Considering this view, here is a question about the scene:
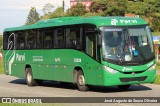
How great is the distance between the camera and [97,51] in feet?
63.3

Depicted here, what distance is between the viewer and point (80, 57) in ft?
67.5

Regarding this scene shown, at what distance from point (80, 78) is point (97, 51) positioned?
1.88m

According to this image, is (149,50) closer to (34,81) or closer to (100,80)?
(100,80)

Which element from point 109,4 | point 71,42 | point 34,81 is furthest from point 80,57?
point 109,4

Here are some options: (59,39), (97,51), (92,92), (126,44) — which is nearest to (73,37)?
(59,39)

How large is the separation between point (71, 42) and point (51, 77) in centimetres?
286

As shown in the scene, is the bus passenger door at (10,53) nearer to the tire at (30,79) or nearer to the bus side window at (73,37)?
the tire at (30,79)

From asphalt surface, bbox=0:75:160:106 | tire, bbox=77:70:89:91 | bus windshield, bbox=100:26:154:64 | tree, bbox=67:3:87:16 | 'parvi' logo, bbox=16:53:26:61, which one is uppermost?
tree, bbox=67:3:87:16

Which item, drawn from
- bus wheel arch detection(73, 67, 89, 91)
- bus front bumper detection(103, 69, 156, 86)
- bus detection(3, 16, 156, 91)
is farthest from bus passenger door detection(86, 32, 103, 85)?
bus wheel arch detection(73, 67, 89, 91)

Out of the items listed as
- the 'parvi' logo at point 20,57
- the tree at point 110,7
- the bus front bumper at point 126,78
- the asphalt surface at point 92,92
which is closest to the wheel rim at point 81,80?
the asphalt surface at point 92,92

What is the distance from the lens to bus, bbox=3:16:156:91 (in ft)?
62.3

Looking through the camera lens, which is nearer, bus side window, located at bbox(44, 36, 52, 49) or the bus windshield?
the bus windshield

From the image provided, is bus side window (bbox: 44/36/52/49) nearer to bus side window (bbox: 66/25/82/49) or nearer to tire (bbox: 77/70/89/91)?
bus side window (bbox: 66/25/82/49)

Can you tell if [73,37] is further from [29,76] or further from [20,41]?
[20,41]
